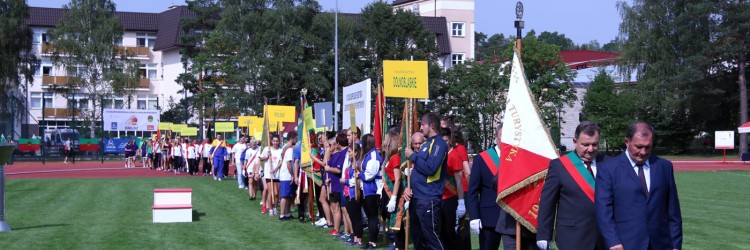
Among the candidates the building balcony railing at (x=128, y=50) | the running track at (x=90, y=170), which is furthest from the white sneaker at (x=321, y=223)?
the building balcony railing at (x=128, y=50)

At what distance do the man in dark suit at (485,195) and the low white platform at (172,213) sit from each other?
418 inches

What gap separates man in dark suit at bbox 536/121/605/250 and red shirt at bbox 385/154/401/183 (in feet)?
16.9

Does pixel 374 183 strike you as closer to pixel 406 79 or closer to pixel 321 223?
pixel 406 79

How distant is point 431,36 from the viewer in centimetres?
7294

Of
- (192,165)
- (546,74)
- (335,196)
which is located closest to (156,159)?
(192,165)

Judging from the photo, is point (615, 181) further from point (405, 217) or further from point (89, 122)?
point (89, 122)

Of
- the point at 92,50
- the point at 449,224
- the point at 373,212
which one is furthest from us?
the point at 92,50

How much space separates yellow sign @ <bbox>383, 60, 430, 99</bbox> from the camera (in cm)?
1355

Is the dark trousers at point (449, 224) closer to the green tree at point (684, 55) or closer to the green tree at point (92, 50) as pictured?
the green tree at point (684, 55)

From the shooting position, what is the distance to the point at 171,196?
19.3 m

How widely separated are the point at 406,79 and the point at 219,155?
23564mm

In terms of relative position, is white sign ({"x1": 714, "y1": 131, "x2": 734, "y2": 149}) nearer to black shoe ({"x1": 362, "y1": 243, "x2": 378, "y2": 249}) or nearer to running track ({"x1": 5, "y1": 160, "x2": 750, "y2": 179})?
running track ({"x1": 5, "y1": 160, "x2": 750, "y2": 179})

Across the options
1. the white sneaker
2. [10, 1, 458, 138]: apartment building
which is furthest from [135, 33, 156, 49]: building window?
the white sneaker

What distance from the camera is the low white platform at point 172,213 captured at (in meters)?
19.1
